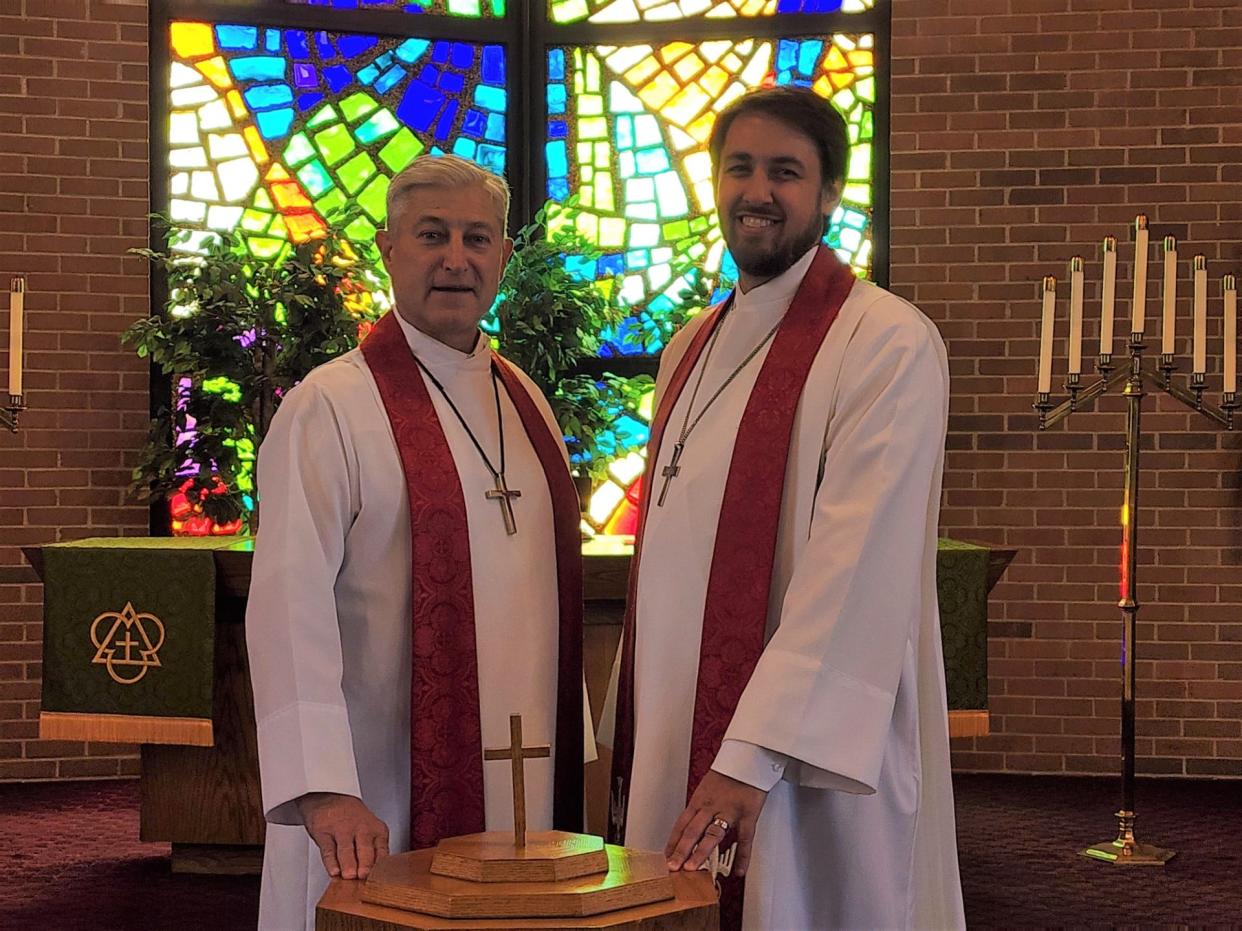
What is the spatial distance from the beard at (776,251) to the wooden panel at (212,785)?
8.62 feet

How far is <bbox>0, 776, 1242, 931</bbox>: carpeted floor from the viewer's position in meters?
4.32

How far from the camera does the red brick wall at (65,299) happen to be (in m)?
6.21

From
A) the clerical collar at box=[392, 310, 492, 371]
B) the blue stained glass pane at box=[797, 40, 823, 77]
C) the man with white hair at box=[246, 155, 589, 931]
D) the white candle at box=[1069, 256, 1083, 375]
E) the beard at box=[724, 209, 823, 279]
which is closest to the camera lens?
the man with white hair at box=[246, 155, 589, 931]

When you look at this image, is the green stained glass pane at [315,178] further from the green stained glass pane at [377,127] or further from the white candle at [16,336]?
the white candle at [16,336]

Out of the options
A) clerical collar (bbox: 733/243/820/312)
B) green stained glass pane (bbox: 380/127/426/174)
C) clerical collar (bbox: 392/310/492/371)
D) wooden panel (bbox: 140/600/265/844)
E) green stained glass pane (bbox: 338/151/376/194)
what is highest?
green stained glass pane (bbox: 380/127/426/174)

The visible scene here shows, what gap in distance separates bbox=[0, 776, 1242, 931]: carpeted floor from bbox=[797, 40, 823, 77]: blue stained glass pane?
3.30m

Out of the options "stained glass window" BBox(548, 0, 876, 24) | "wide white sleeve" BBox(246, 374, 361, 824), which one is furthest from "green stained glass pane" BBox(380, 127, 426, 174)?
"wide white sleeve" BBox(246, 374, 361, 824)

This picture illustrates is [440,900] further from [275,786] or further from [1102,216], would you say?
[1102,216]

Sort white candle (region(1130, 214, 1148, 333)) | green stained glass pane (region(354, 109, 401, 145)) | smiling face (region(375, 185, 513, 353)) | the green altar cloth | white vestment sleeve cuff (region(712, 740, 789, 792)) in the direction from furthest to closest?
green stained glass pane (region(354, 109, 401, 145))
white candle (region(1130, 214, 1148, 333))
the green altar cloth
smiling face (region(375, 185, 513, 353))
white vestment sleeve cuff (region(712, 740, 789, 792))

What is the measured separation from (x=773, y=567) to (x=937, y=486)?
11.7 inches

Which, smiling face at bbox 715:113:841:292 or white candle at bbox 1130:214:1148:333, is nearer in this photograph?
smiling face at bbox 715:113:841:292

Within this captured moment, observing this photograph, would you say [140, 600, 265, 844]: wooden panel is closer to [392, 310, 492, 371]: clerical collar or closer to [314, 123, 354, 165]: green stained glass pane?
[392, 310, 492, 371]: clerical collar

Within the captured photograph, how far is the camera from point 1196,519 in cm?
642

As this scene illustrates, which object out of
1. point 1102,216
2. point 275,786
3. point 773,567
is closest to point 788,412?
point 773,567
